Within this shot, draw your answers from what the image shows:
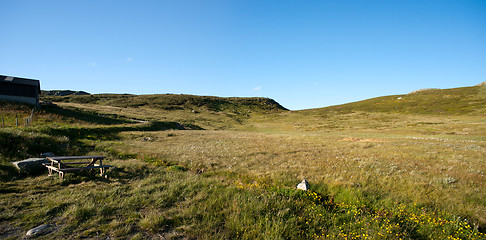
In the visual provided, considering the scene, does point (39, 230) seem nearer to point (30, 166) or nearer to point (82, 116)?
point (30, 166)

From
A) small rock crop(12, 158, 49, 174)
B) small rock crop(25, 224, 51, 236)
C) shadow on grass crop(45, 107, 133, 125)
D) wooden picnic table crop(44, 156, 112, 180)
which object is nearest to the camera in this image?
small rock crop(25, 224, 51, 236)

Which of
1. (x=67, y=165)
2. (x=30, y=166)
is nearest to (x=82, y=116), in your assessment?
(x=67, y=165)

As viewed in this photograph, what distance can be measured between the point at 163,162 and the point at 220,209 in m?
8.77

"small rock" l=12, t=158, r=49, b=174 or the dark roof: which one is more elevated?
the dark roof

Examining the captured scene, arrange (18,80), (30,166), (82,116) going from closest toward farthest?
1. (30,166)
2. (18,80)
3. (82,116)

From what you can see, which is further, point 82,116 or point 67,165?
point 82,116

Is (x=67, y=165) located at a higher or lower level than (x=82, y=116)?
lower

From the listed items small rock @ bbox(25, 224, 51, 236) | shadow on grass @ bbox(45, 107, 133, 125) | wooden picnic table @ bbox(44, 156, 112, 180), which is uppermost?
shadow on grass @ bbox(45, 107, 133, 125)

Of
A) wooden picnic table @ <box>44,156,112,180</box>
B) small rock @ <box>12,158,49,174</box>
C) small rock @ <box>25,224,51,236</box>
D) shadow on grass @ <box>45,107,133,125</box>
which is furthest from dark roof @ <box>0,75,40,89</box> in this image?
small rock @ <box>25,224,51,236</box>

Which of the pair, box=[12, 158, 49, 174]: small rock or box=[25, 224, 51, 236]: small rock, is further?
box=[12, 158, 49, 174]: small rock

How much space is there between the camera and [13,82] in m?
39.7

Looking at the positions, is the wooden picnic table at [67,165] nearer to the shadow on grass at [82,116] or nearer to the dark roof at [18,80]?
the shadow on grass at [82,116]

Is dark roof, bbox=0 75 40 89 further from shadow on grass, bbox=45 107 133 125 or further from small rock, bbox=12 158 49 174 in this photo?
small rock, bbox=12 158 49 174

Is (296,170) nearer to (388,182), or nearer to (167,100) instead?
(388,182)
